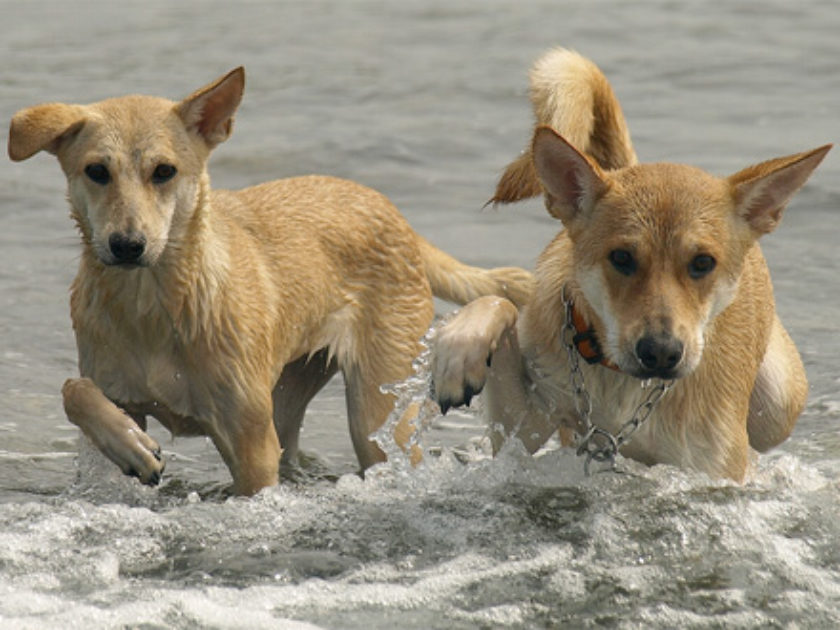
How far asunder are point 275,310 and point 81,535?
1133 millimetres

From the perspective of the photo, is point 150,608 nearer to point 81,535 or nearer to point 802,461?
point 81,535

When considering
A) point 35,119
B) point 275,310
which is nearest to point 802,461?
point 275,310

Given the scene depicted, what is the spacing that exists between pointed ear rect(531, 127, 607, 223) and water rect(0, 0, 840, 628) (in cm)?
110

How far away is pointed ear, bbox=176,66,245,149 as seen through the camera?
19.4ft

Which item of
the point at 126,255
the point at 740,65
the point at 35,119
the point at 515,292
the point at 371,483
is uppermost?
the point at 35,119

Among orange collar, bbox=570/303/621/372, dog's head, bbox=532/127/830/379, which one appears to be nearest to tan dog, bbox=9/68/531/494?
orange collar, bbox=570/303/621/372

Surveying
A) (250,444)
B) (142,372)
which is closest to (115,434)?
(142,372)

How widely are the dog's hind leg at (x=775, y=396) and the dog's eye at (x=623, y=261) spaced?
146cm

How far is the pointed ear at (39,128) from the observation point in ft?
18.5

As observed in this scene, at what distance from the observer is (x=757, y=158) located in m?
11.8

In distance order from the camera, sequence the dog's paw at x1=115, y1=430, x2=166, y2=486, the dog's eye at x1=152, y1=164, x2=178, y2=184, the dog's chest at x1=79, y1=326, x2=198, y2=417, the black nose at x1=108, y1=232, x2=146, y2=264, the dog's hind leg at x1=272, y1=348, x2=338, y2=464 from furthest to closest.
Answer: the dog's hind leg at x1=272, y1=348, x2=338, y2=464 → the dog's chest at x1=79, y1=326, x2=198, y2=417 → the dog's eye at x1=152, y1=164, x2=178, y2=184 → the dog's paw at x1=115, y1=430, x2=166, y2=486 → the black nose at x1=108, y1=232, x2=146, y2=264

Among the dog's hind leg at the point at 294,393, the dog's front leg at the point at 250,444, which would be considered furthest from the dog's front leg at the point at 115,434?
the dog's hind leg at the point at 294,393

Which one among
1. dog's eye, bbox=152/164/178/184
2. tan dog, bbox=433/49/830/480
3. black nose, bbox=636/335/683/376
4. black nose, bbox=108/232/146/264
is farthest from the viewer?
dog's eye, bbox=152/164/178/184

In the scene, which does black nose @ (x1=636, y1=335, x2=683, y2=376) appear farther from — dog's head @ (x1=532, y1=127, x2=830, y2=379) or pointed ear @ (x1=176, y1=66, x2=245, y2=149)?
pointed ear @ (x1=176, y1=66, x2=245, y2=149)
